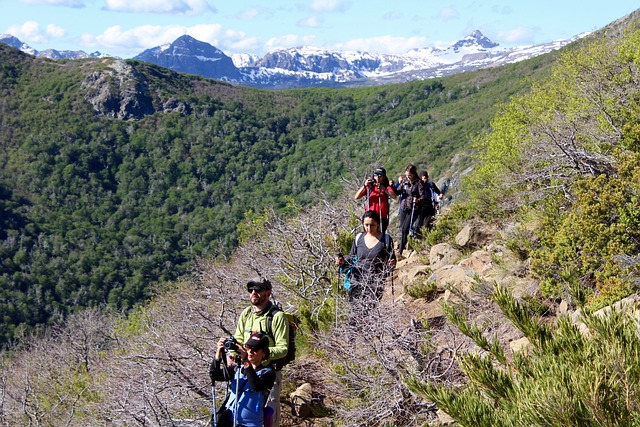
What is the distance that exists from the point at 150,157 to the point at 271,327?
369 feet

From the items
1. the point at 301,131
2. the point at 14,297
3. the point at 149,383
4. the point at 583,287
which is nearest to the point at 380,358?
the point at 583,287

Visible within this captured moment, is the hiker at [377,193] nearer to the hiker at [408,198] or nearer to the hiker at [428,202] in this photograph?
the hiker at [408,198]

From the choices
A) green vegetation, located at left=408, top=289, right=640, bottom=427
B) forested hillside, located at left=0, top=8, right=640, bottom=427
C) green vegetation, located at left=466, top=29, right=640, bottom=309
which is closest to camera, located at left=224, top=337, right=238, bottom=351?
forested hillside, located at left=0, top=8, right=640, bottom=427

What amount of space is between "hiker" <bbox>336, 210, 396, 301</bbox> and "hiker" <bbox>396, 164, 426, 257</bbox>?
3.08 m

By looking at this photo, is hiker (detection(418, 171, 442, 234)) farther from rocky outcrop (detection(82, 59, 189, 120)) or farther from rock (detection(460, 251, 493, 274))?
rocky outcrop (detection(82, 59, 189, 120))

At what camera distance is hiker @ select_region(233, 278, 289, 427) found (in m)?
4.06

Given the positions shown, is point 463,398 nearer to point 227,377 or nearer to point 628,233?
point 227,377

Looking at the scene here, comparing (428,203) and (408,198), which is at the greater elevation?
(408,198)

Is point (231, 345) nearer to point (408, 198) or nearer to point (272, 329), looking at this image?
point (272, 329)

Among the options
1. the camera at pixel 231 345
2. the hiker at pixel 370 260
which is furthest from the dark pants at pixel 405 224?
the camera at pixel 231 345

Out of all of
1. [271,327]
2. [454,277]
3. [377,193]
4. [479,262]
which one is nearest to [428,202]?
[377,193]

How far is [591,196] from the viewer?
5.38 meters

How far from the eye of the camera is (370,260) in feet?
18.6

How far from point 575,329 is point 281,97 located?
150125 mm
